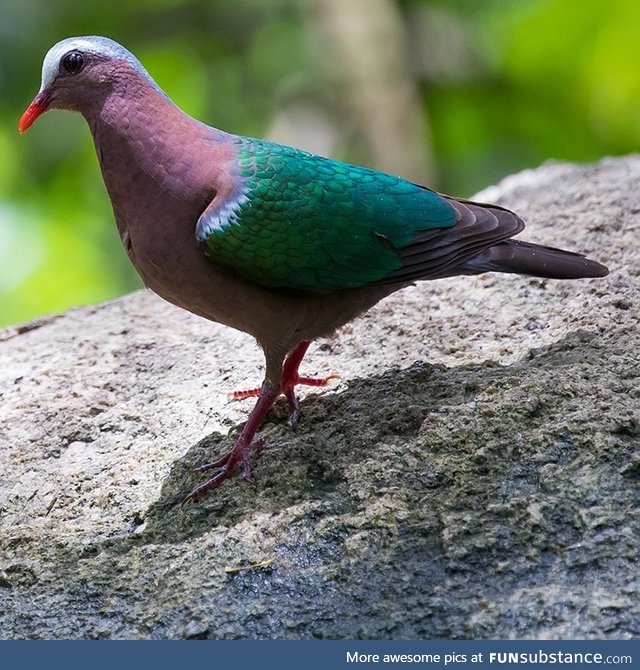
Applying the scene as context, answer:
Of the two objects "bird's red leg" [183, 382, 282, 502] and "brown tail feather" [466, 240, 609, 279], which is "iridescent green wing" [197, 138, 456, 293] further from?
"bird's red leg" [183, 382, 282, 502]

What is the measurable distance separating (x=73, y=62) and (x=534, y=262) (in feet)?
6.56

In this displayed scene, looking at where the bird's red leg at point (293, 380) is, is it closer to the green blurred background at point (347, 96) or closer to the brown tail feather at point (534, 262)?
the brown tail feather at point (534, 262)

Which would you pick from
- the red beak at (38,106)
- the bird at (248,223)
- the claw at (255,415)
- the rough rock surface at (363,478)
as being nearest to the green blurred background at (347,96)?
the rough rock surface at (363,478)

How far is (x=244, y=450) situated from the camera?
11.6 ft

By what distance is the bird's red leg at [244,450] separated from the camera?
11.3ft

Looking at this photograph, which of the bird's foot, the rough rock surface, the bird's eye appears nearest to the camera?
the rough rock surface

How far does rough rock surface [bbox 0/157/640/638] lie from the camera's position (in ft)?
9.09

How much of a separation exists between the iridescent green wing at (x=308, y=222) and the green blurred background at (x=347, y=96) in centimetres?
501

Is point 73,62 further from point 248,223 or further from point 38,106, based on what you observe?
point 248,223

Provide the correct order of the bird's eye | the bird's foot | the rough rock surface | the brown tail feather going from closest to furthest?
the rough rock surface < the bird's foot < the bird's eye < the brown tail feather

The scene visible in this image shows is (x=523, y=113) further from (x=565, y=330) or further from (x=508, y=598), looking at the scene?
(x=508, y=598)

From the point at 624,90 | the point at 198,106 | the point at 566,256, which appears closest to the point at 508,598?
the point at 566,256

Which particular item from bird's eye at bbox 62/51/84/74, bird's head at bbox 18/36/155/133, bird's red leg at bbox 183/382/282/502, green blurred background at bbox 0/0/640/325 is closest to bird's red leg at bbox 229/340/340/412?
bird's red leg at bbox 183/382/282/502

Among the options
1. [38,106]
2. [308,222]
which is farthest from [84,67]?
[308,222]
